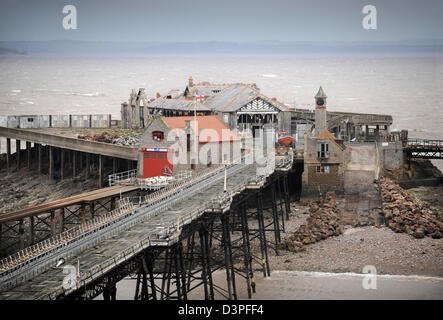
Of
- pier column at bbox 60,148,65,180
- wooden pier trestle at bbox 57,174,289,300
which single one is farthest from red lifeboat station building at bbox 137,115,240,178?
pier column at bbox 60,148,65,180

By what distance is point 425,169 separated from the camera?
3029 inches

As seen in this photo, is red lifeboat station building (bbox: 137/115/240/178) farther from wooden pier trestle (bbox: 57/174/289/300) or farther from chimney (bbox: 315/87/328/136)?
chimney (bbox: 315/87/328/136)

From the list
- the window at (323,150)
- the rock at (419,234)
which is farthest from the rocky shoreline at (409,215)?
the window at (323,150)

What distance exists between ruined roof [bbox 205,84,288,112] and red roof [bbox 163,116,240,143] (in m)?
9.52

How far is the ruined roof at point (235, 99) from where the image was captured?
8175 centimetres

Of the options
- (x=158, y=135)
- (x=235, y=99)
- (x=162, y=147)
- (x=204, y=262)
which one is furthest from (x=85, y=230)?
(x=235, y=99)

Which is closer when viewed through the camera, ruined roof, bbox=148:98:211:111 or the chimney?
the chimney

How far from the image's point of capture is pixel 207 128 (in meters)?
69.2

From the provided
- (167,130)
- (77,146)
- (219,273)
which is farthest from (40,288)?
(77,146)

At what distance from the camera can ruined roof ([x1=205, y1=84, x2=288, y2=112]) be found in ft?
268

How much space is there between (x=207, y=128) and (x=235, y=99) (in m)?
15.2

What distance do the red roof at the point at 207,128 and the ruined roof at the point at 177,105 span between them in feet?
31.3

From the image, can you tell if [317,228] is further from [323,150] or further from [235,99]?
[235,99]

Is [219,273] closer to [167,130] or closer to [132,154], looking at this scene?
[167,130]
